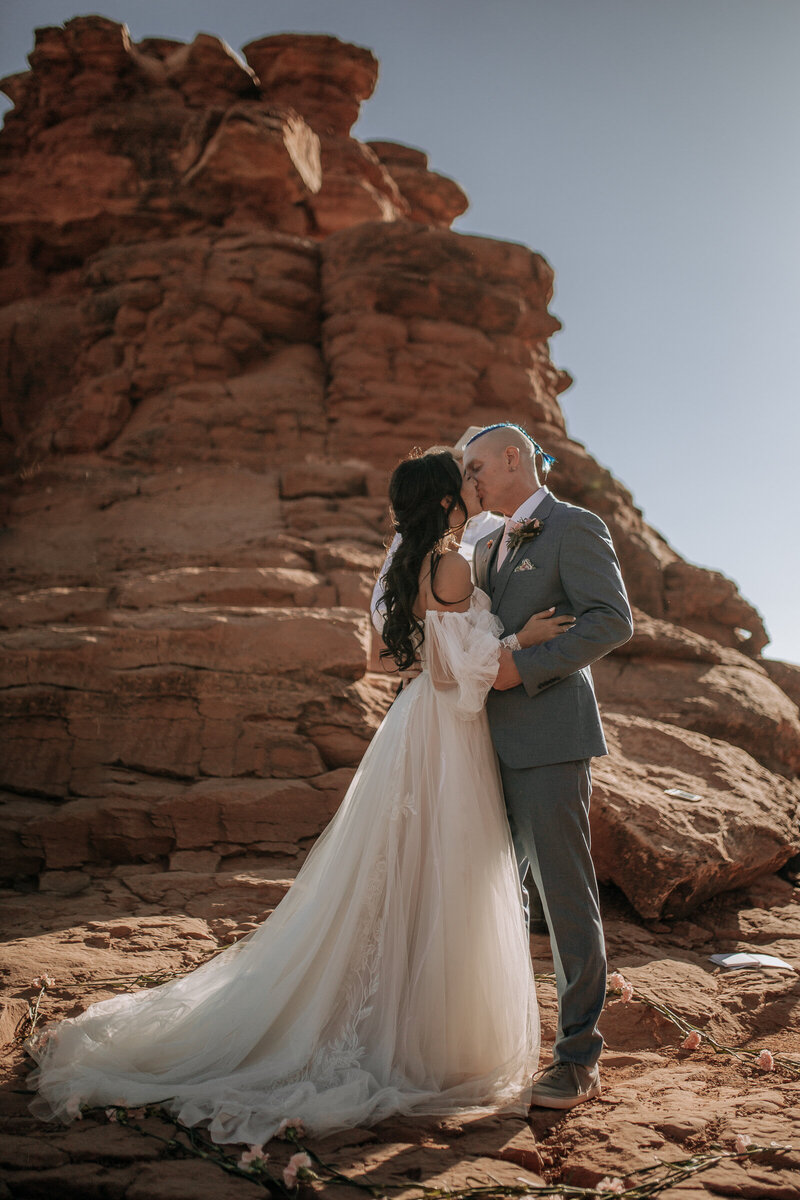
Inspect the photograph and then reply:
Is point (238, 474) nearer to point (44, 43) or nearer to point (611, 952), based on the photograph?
point (611, 952)

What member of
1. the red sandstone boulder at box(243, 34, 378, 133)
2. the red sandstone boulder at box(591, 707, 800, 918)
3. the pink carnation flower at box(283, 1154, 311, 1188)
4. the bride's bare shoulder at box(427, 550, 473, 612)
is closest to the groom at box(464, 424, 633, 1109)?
the bride's bare shoulder at box(427, 550, 473, 612)

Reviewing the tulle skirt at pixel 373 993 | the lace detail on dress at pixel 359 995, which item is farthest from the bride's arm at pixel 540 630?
the lace detail on dress at pixel 359 995

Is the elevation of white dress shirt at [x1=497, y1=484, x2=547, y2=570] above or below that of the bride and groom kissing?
above

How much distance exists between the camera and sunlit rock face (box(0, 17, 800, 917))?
599 cm

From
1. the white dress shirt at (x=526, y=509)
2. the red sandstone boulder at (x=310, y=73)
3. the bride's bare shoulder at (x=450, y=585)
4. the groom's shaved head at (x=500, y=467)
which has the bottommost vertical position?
the bride's bare shoulder at (x=450, y=585)

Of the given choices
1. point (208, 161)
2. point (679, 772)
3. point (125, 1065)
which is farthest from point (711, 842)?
point (208, 161)

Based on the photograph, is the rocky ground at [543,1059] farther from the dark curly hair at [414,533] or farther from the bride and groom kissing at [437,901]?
the dark curly hair at [414,533]

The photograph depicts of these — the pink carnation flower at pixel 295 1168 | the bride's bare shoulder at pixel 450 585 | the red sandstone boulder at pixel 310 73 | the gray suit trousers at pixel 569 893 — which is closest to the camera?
the pink carnation flower at pixel 295 1168

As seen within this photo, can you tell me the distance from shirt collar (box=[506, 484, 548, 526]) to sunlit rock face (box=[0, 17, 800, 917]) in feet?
8.31

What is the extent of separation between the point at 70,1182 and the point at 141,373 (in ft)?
35.1

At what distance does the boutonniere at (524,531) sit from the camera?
11.6ft

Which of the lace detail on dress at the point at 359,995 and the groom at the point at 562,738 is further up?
the groom at the point at 562,738

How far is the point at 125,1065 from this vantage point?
3.06 metres

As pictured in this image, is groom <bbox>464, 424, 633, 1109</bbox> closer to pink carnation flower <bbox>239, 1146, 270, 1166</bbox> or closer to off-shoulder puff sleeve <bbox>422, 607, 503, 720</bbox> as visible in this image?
off-shoulder puff sleeve <bbox>422, 607, 503, 720</bbox>
